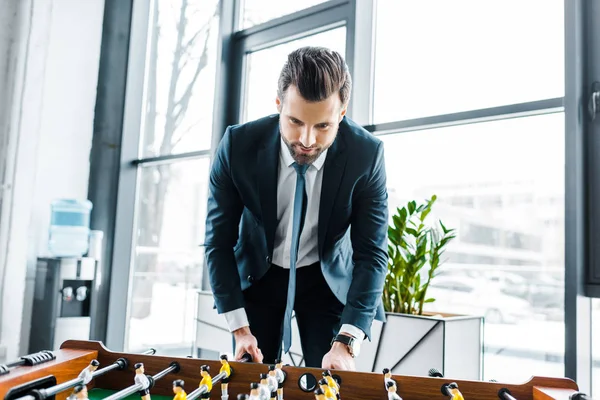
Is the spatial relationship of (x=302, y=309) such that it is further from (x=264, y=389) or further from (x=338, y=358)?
(x=264, y=389)

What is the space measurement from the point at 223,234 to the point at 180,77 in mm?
2472

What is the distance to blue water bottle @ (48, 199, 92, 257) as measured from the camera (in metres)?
3.56

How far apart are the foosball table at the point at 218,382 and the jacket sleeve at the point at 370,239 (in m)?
0.39

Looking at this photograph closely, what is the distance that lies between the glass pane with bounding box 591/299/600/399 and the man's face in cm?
133

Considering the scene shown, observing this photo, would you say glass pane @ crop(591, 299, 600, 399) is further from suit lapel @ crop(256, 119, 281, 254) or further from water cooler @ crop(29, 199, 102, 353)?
water cooler @ crop(29, 199, 102, 353)

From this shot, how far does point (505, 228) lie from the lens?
2.42m

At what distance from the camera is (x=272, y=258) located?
5.82 feet

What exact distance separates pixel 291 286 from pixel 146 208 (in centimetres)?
263

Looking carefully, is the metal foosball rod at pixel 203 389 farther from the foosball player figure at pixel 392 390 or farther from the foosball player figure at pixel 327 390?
the foosball player figure at pixel 392 390

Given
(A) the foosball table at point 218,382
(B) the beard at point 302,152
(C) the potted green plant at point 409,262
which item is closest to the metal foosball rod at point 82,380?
(A) the foosball table at point 218,382

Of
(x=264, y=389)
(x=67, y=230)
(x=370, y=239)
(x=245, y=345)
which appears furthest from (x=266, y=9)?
(x=264, y=389)

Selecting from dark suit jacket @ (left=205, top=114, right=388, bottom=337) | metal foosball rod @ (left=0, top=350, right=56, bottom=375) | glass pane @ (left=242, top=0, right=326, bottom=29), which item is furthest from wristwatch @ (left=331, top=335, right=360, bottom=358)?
glass pane @ (left=242, top=0, right=326, bottom=29)

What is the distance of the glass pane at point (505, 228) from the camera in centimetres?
228

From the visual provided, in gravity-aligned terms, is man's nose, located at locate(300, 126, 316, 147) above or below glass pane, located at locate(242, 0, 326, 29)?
below
